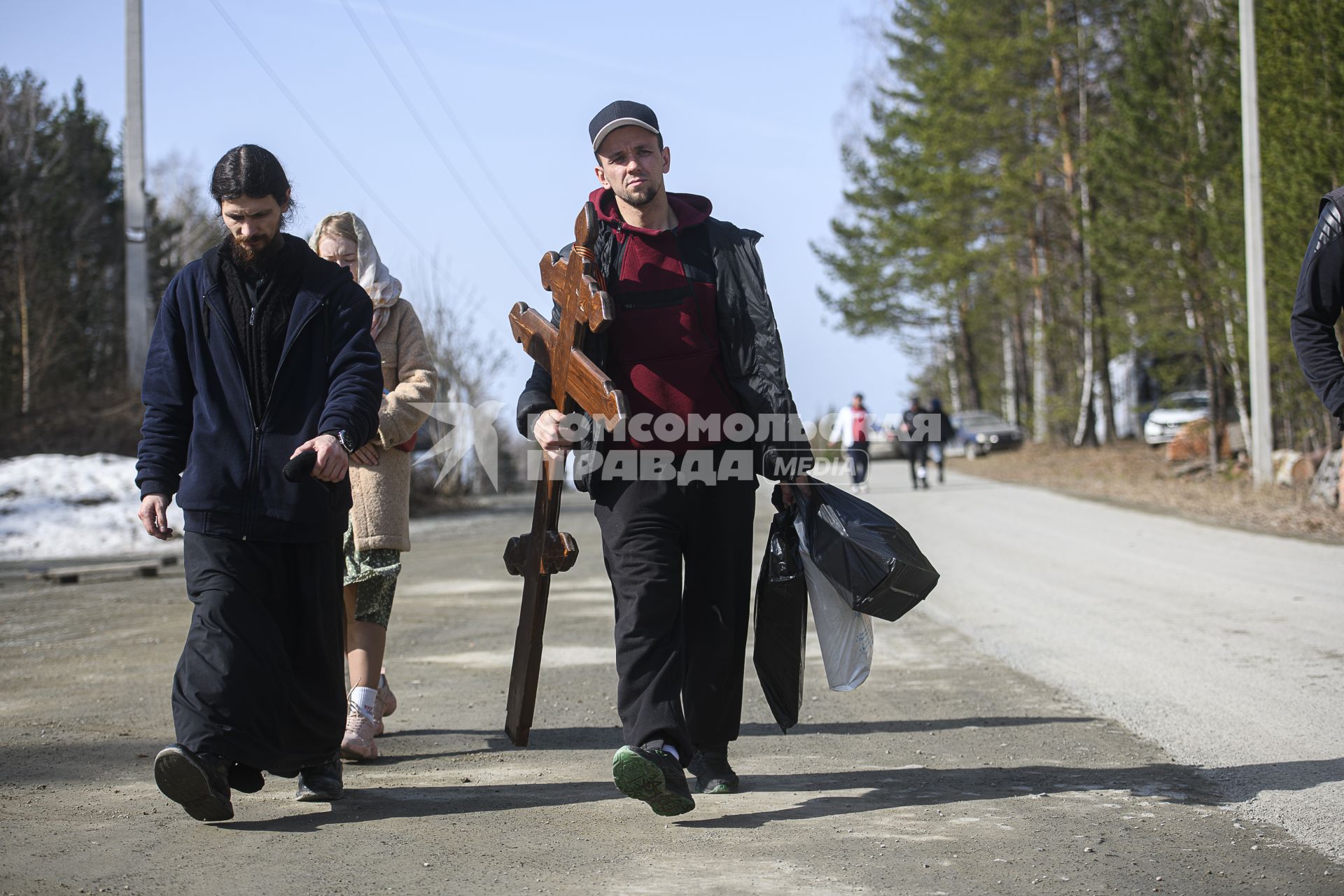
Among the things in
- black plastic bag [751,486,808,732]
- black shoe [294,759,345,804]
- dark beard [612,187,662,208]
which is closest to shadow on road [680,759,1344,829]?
black plastic bag [751,486,808,732]

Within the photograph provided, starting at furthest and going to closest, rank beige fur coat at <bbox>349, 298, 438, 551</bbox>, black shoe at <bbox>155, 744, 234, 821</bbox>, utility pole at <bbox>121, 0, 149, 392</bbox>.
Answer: utility pole at <bbox>121, 0, 149, 392</bbox> → beige fur coat at <bbox>349, 298, 438, 551</bbox> → black shoe at <bbox>155, 744, 234, 821</bbox>

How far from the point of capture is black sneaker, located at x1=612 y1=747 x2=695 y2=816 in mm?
3840

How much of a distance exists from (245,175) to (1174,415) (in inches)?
1317

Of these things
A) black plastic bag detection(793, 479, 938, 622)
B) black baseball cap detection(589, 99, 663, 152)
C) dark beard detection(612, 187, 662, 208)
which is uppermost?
black baseball cap detection(589, 99, 663, 152)

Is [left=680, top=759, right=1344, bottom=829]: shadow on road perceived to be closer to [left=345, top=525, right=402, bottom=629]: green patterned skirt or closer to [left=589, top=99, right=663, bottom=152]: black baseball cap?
[left=345, top=525, right=402, bottom=629]: green patterned skirt

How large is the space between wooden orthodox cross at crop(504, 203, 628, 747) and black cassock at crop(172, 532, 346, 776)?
68 centimetres

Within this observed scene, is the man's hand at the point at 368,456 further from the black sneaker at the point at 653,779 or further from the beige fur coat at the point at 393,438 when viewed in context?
the black sneaker at the point at 653,779

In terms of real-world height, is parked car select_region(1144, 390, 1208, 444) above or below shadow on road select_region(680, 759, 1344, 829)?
above

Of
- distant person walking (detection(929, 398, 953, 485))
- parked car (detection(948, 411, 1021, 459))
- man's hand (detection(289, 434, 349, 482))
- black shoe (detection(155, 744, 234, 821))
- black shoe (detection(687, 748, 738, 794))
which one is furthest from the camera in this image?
parked car (detection(948, 411, 1021, 459))

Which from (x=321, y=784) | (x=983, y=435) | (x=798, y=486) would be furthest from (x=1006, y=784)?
(x=983, y=435)

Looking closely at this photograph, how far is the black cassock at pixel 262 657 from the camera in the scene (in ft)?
12.8

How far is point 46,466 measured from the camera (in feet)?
57.1

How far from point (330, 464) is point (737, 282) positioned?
1386 mm

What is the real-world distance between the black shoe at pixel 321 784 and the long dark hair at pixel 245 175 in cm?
179
